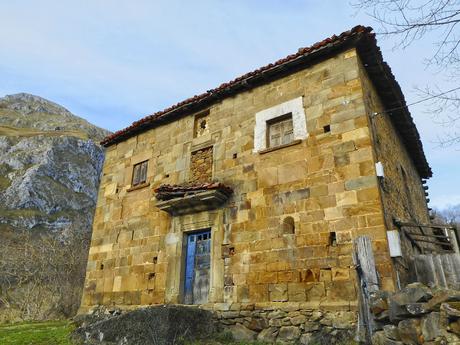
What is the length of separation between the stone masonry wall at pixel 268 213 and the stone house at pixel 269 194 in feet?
0.08

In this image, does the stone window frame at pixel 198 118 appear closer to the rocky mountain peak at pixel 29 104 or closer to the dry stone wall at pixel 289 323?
the dry stone wall at pixel 289 323

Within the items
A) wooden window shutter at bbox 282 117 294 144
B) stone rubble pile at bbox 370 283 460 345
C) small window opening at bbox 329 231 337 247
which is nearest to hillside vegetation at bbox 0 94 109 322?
wooden window shutter at bbox 282 117 294 144

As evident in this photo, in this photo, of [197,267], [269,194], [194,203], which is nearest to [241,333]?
[197,267]

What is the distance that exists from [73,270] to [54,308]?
2.74 meters

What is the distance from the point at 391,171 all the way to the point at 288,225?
9.52 feet

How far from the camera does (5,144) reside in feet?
180

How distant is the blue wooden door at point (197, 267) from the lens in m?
7.96

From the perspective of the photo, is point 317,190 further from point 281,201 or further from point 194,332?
point 194,332

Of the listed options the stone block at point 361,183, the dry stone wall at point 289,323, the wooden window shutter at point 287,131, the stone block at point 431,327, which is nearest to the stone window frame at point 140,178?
the wooden window shutter at point 287,131

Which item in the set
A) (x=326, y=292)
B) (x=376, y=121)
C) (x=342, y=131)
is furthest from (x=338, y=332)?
(x=376, y=121)

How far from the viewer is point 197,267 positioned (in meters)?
8.20

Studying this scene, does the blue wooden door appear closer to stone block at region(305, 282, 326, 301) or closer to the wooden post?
stone block at region(305, 282, 326, 301)

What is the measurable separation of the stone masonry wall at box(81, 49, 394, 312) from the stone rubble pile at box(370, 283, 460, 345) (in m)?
1.49

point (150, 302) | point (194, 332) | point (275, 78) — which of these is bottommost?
point (194, 332)
